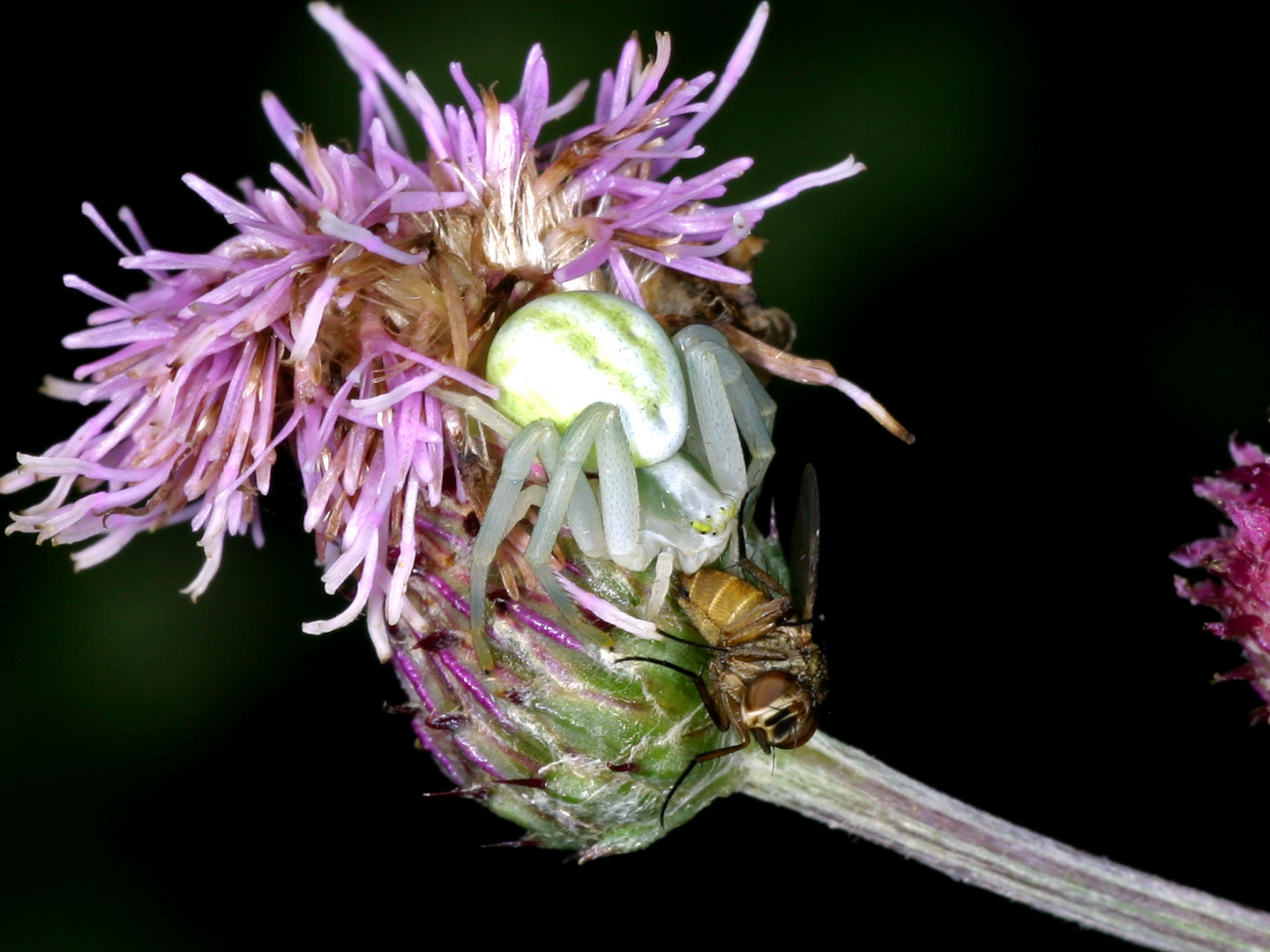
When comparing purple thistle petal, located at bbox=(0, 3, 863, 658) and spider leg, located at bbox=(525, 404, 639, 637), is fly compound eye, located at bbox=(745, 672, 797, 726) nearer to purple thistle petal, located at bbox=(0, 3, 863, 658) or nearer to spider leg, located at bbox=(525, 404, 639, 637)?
purple thistle petal, located at bbox=(0, 3, 863, 658)

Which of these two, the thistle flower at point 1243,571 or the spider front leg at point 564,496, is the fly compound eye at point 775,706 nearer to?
the spider front leg at point 564,496

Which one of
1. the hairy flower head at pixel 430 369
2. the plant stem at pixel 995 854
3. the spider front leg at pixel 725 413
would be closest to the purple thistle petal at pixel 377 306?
the hairy flower head at pixel 430 369

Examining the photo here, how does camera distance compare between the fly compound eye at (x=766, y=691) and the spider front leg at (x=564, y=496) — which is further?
the fly compound eye at (x=766, y=691)

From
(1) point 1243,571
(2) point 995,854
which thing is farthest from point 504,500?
(1) point 1243,571

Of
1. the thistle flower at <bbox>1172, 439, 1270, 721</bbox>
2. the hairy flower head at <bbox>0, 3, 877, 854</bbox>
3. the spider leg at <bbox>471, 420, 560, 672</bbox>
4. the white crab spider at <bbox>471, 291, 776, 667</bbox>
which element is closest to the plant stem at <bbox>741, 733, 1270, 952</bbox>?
the hairy flower head at <bbox>0, 3, 877, 854</bbox>

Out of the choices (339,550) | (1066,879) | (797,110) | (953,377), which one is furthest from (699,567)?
(797,110)

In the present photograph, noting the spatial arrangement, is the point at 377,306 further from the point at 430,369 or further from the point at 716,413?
the point at 716,413

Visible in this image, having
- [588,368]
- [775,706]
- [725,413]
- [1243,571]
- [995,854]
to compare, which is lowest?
[995,854]
